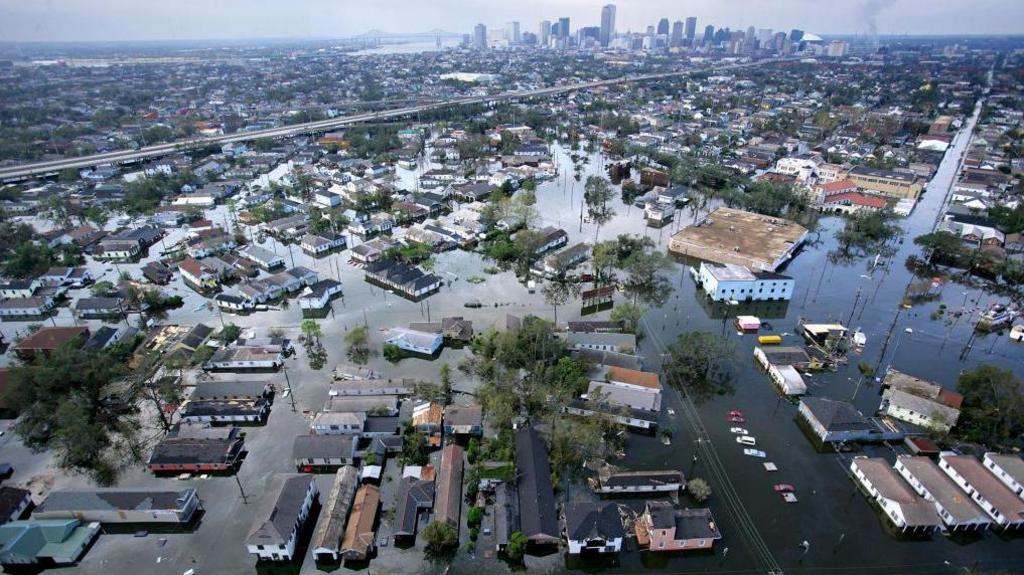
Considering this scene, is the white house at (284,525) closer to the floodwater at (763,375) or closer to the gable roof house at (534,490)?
the floodwater at (763,375)

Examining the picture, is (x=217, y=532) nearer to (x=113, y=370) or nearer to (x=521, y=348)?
(x=113, y=370)

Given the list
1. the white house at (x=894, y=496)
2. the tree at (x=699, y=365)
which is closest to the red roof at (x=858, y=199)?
the tree at (x=699, y=365)

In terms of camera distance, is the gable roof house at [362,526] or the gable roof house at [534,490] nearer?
the gable roof house at [362,526]

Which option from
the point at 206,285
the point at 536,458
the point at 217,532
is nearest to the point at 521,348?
the point at 536,458

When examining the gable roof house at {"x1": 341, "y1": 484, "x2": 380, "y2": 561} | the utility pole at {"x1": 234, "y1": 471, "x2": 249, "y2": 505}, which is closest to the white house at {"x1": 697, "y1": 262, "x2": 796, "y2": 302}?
the gable roof house at {"x1": 341, "y1": 484, "x2": 380, "y2": 561}

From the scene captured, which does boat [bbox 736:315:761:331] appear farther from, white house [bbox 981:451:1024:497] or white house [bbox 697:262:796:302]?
white house [bbox 981:451:1024:497]

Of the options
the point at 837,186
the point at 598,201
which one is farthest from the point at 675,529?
the point at 837,186

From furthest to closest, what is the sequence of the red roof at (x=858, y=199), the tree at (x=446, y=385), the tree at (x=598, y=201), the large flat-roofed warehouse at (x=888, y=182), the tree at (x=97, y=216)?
the large flat-roofed warehouse at (x=888, y=182), the red roof at (x=858, y=199), the tree at (x=598, y=201), the tree at (x=97, y=216), the tree at (x=446, y=385)

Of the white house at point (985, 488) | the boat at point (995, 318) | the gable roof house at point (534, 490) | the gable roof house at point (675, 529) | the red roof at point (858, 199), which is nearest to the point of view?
the gable roof house at point (675, 529)
